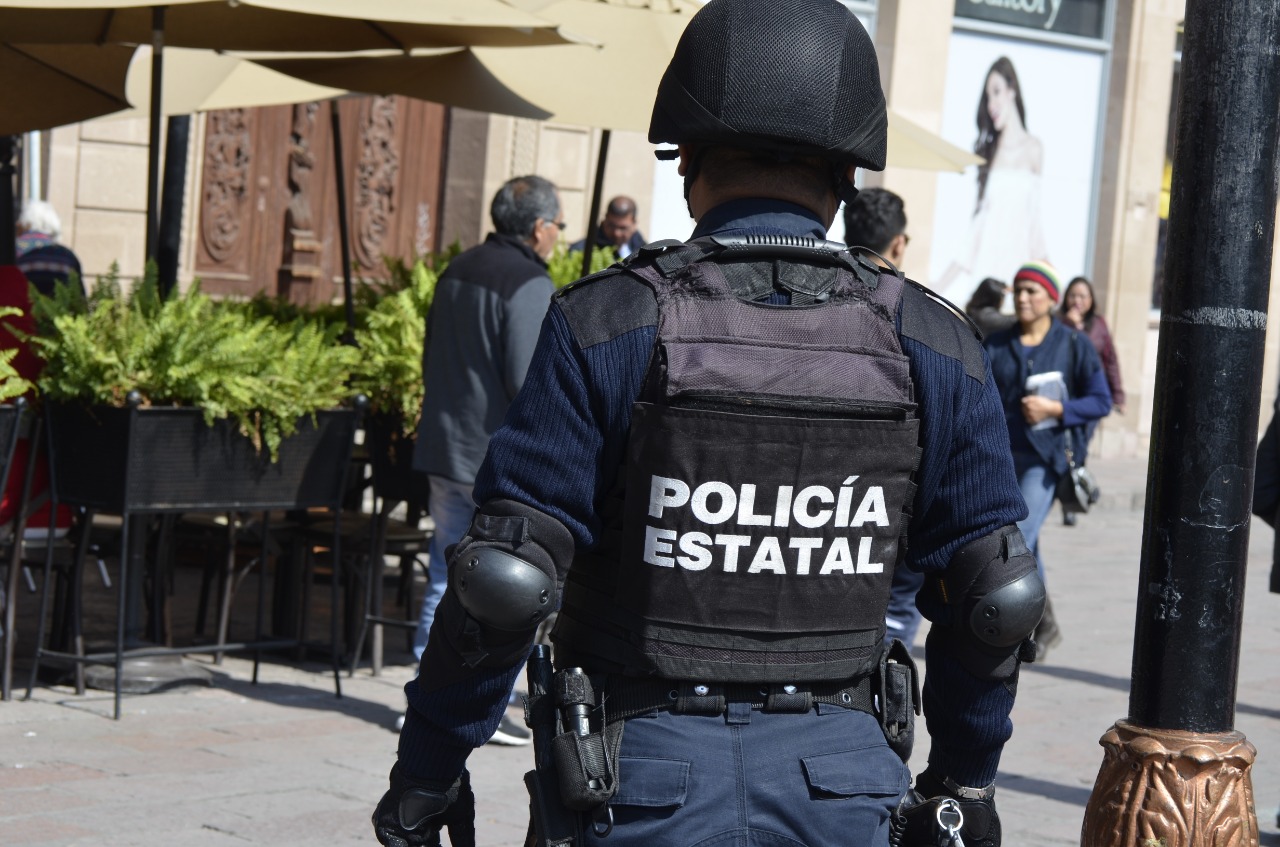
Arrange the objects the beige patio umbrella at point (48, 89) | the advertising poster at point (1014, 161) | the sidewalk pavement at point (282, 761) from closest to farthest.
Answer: the sidewalk pavement at point (282, 761) < the beige patio umbrella at point (48, 89) < the advertising poster at point (1014, 161)

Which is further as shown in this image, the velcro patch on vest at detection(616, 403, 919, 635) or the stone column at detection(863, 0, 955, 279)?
the stone column at detection(863, 0, 955, 279)

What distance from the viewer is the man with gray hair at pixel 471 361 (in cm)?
597

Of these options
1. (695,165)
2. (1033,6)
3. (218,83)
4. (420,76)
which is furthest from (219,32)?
(1033,6)

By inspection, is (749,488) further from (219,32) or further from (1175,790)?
Answer: (219,32)

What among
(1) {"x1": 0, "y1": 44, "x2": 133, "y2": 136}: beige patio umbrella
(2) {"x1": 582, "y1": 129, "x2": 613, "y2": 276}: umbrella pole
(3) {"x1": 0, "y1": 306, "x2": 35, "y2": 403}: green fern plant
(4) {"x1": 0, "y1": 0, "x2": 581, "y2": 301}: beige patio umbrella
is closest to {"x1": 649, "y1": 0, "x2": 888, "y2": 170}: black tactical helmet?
(3) {"x1": 0, "y1": 306, "x2": 35, "y2": 403}: green fern plant

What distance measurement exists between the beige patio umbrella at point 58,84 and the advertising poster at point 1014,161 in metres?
9.52

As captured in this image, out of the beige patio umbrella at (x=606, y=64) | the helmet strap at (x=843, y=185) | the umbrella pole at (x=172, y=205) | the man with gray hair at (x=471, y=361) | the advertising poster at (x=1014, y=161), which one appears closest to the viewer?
the helmet strap at (x=843, y=185)

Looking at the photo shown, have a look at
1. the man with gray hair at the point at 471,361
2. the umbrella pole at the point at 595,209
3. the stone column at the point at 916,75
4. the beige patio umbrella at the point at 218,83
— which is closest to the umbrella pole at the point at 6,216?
the beige patio umbrella at the point at 218,83

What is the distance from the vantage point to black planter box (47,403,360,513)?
18.4 ft

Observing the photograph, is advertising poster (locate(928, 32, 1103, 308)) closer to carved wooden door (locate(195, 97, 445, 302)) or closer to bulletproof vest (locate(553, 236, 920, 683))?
carved wooden door (locate(195, 97, 445, 302))

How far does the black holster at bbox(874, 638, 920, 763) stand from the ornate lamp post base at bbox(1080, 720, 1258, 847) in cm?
148

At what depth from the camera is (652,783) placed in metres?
2.10

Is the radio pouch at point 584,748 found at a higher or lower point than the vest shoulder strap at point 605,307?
lower

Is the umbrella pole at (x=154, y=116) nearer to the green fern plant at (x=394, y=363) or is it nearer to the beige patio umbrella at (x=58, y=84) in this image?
the green fern plant at (x=394, y=363)
